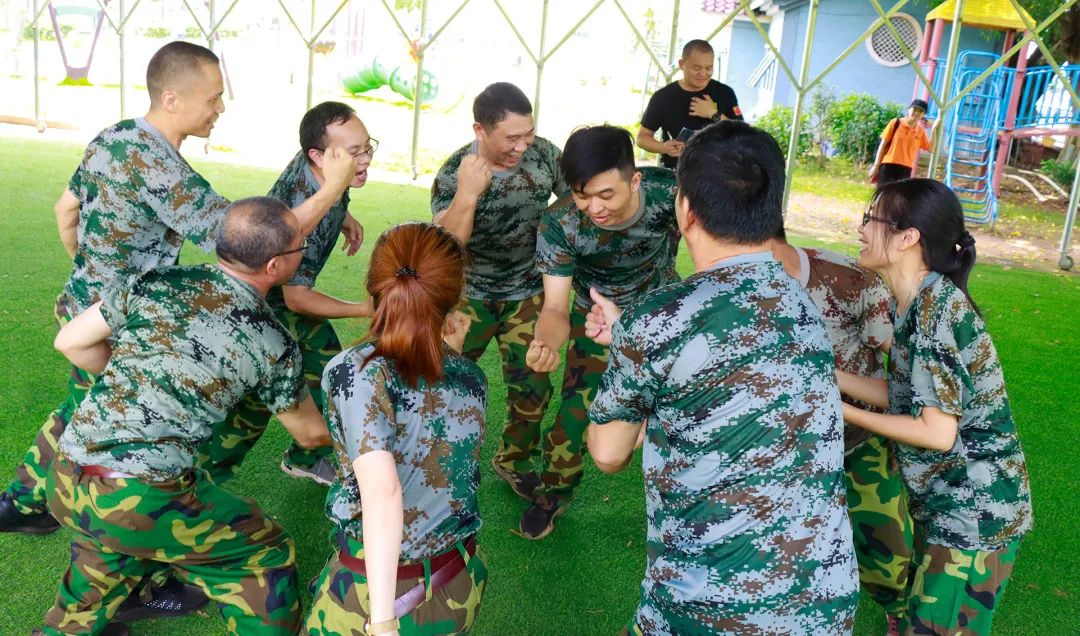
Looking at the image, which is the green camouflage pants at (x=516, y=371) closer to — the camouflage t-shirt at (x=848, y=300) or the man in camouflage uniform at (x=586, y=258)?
the man in camouflage uniform at (x=586, y=258)

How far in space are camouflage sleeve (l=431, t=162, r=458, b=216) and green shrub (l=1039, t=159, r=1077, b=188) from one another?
48.1 feet

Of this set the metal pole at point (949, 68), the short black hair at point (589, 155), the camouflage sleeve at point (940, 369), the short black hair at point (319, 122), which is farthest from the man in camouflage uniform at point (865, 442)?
the metal pole at point (949, 68)

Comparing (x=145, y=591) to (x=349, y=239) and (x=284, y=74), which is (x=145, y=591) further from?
(x=284, y=74)

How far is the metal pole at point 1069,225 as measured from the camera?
9195mm

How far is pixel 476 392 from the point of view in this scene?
7.75 ft

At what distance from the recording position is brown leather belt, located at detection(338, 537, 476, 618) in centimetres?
222

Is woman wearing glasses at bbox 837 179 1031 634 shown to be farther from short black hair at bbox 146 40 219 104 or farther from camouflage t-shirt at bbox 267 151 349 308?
short black hair at bbox 146 40 219 104

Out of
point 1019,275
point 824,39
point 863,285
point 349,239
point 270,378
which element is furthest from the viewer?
point 824,39

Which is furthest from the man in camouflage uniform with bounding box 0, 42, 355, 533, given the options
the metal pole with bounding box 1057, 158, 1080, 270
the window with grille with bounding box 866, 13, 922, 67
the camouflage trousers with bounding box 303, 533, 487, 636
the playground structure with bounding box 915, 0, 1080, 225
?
the window with grille with bounding box 866, 13, 922, 67

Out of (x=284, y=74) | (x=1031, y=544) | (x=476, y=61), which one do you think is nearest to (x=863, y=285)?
(x=1031, y=544)

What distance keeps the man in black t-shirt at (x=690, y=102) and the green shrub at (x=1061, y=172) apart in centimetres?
1101

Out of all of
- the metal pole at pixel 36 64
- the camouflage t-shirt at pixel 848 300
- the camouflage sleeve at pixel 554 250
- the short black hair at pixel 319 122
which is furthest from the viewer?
the metal pole at pixel 36 64

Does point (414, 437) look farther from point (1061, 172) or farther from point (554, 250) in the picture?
point (1061, 172)

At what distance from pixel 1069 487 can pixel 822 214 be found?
8912mm
